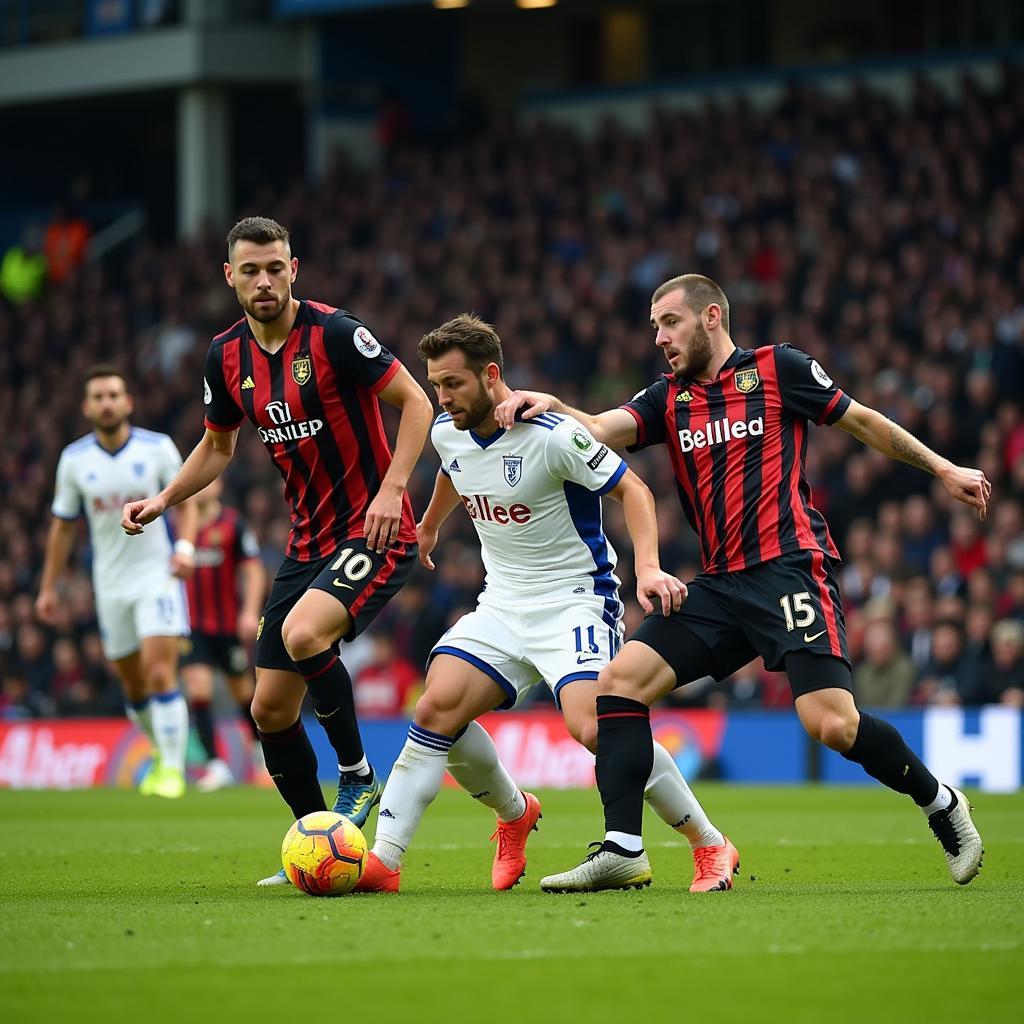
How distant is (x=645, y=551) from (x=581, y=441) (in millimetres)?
503

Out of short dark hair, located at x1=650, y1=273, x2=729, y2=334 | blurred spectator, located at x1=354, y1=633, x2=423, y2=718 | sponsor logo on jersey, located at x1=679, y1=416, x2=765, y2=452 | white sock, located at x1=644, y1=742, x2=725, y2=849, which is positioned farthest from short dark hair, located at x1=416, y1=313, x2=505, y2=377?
blurred spectator, located at x1=354, y1=633, x2=423, y2=718

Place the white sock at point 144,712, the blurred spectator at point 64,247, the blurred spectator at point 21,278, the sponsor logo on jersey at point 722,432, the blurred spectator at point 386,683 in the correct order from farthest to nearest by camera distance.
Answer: the blurred spectator at point 64,247 < the blurred spectator at point 21,278 < the blurred spectator at point 386,683 < the white sock at point 144,712 < the sponsor logo on jersey at point 722,432

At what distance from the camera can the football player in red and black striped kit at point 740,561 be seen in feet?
23.2

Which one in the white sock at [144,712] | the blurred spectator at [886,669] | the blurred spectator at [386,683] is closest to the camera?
the white sock at [144,712]

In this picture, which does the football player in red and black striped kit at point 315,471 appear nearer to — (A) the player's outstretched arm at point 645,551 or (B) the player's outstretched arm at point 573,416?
(B) the player's outstretched arm at point 573,416

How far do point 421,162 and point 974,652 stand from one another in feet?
48.4

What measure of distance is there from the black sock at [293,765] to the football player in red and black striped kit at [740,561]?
1340mm

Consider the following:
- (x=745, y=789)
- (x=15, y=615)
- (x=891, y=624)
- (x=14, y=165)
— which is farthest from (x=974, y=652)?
(x=14, y=165)

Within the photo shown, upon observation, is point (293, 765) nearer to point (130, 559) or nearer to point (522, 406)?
point (522, 406)

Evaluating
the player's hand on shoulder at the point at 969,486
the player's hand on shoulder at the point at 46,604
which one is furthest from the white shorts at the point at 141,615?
the player's hand on shoulder at the point at 969,486

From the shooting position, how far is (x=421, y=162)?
91.9ft

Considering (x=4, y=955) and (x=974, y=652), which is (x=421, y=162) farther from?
(x=4, y=955)

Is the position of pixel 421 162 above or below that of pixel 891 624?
above

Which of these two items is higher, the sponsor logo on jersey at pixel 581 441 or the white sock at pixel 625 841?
the sponsor logo on jersey at pixel 581 441
